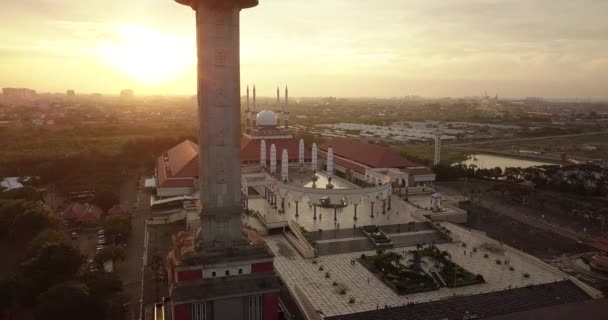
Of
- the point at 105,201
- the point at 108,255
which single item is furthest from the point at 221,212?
the point at 105,201

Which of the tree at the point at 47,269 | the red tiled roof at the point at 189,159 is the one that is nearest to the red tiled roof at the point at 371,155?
the red tiled roof at the point at 189,159

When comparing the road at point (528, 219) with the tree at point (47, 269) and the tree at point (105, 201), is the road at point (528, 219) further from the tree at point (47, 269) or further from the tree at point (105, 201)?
the tree at point (105, 201)

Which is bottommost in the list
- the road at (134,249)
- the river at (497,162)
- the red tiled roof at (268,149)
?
the road at (134,249)

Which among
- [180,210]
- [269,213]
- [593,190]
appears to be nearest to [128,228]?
[180,210]

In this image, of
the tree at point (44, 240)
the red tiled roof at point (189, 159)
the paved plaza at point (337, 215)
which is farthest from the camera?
the red tiled roof at point (189, 159)

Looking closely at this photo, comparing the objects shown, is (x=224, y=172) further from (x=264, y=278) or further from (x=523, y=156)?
(x=523, y=156)

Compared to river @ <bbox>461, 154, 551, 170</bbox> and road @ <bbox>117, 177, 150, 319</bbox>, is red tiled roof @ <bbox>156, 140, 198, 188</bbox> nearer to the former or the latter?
road @ <bbox>117, 177, 150, 319</bbox>
